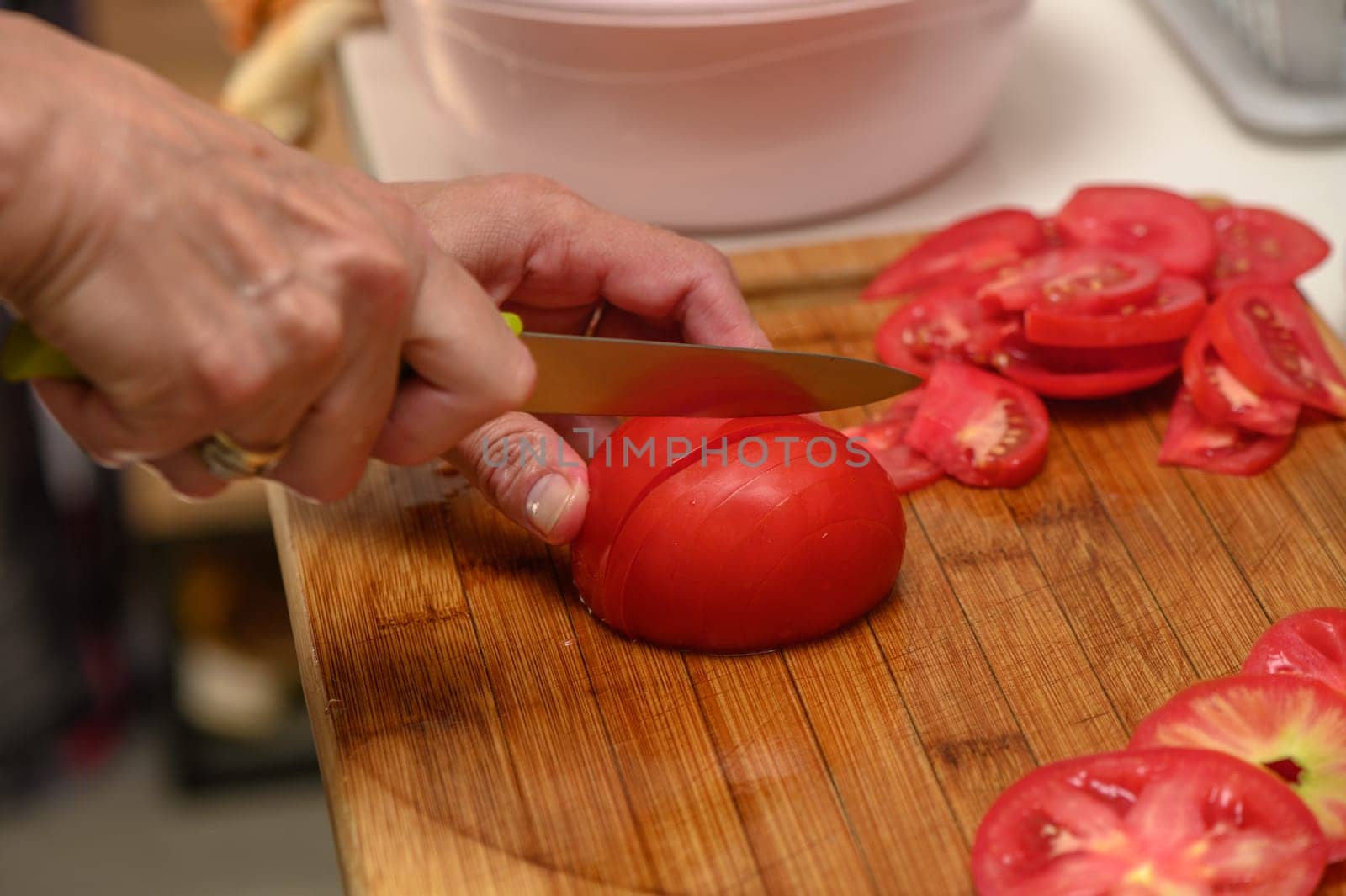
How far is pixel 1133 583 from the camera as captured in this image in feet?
5.23

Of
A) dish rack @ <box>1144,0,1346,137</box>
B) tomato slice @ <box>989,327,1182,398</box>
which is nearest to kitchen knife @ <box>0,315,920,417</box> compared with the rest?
tomato slice @ <box>989,327,1182,398</box>

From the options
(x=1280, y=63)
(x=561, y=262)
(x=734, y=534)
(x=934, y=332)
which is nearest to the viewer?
(x=734, y=534)

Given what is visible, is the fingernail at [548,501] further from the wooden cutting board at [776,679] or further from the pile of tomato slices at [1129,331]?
the pile of tomato slices at [1129,331]

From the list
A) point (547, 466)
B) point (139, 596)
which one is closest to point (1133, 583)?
point (547, 466)

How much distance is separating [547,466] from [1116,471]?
709 millimetres

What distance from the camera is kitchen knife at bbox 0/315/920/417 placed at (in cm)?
137

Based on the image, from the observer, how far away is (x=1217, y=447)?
1750 mm

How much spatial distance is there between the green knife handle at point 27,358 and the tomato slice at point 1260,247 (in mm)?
1420

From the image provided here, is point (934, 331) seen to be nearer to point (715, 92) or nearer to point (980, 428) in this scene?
point (980, 428)

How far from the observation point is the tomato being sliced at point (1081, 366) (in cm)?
178

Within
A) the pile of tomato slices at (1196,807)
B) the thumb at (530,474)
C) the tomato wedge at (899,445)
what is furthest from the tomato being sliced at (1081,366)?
the thumb at (530,474)

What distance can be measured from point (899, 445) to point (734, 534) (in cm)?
40

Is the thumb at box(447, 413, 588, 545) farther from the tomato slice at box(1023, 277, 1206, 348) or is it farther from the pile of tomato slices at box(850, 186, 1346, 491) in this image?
the tomato slice at box(1023, 277, 1206, 348)

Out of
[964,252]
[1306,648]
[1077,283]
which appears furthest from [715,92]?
[1306,648]
